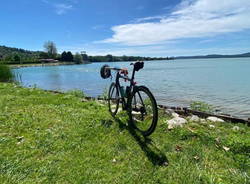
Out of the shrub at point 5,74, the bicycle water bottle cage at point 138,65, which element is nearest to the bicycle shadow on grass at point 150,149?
the bicycle water bottle cage at point 138,65

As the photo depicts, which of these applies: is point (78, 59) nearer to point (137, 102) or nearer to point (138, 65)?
point (137, 102)

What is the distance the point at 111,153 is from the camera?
3324mm

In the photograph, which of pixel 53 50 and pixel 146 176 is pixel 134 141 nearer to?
pixel 146 176

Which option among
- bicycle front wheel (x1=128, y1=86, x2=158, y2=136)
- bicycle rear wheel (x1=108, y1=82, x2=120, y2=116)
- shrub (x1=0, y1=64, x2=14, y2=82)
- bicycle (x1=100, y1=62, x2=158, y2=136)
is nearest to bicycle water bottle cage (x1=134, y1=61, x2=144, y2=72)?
bicycle (x1=100, y1=62, x2=158, y2=136)

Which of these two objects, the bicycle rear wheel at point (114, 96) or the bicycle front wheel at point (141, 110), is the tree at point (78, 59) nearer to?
the bicycle rear wheel at point (114, 96)

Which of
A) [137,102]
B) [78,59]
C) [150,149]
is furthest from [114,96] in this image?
[78,59]

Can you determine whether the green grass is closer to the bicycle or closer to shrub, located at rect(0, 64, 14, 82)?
the bicycle

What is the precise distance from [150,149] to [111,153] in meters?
0.70

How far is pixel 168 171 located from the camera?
2.79 meters

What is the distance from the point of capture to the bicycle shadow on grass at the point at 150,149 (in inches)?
121

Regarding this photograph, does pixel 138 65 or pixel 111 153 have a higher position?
pixel 138 65

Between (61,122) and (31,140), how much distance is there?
1054 mm

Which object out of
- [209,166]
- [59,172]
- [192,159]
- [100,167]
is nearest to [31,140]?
[59,172]

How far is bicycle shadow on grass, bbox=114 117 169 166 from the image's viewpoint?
10.1ft
